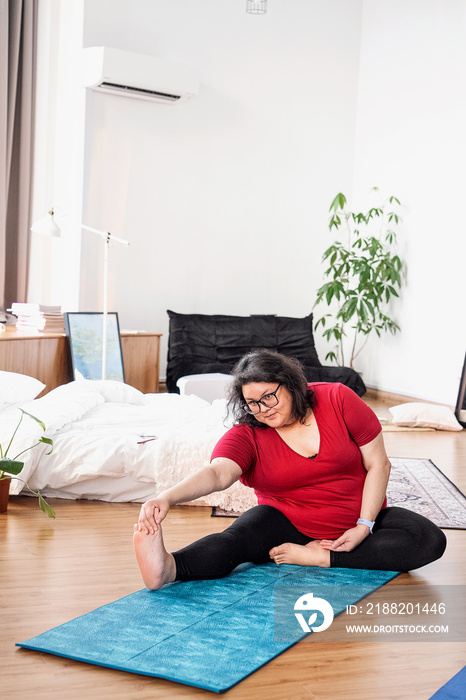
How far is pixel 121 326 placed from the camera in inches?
244

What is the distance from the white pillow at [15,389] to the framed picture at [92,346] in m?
0.90

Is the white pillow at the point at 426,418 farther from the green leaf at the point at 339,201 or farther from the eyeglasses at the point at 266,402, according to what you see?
the eyeglasses at the point at 266,402

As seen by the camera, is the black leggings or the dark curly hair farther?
the black leggings

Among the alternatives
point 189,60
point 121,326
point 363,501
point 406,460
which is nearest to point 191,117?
point 189,60

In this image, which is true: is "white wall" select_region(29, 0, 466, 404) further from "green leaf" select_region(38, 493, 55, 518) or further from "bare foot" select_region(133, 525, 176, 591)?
"bare foot" select_region(133, 525, 176, 591)

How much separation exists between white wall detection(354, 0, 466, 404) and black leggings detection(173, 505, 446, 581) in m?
3.75

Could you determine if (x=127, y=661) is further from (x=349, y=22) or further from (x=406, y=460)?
(x=349, y=22)

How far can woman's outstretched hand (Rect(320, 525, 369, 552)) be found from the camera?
2.43 meters

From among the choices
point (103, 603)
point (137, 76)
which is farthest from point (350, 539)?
point (137, 76)

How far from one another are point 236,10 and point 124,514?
4882 mm

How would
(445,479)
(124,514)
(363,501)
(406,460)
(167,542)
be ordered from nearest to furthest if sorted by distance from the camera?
(363,501) < (167,542) < (124,514) < (445,479) < (406,460)

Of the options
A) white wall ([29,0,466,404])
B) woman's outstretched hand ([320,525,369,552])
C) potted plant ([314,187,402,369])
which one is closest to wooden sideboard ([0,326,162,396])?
white wall ([29,0,466,404])

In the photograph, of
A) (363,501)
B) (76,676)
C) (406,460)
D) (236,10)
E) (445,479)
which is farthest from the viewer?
(236,10)

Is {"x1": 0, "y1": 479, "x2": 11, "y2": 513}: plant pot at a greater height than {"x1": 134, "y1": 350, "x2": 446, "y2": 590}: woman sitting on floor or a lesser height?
lesser
